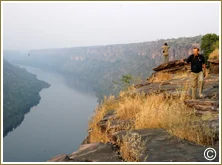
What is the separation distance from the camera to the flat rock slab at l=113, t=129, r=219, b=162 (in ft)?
14.4

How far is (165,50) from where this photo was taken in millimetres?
17141

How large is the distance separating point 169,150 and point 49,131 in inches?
3741

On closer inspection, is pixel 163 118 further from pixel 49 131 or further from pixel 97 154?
pixel 49 131

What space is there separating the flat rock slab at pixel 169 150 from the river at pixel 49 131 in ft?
238

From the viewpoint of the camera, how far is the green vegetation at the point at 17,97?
11024cm

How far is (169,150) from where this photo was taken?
4.74m

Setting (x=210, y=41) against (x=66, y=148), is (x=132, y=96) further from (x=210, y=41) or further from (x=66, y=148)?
(x=66, y=148)

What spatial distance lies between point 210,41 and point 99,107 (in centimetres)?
2146

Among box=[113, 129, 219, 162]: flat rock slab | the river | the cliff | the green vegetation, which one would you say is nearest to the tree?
the cliff

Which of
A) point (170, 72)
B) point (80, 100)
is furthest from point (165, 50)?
point (80, 100)

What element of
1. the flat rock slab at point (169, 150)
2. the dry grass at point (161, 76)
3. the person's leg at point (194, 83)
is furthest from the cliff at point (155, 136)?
the dry grass at point (161, 76)

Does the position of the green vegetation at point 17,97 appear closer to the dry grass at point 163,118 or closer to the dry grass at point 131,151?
the dry grass at point 163,118

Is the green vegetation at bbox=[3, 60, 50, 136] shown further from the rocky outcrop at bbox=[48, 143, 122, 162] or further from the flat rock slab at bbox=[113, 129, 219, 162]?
the flat rock slab at bbox=[113, 129, 219, 162]

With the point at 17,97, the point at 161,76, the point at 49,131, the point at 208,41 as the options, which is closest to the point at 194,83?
the point at 161,76
